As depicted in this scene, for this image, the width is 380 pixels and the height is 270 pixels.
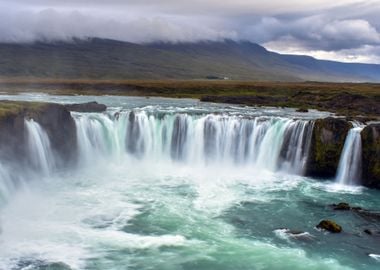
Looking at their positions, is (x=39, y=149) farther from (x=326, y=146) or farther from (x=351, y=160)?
(x=351, y=160)

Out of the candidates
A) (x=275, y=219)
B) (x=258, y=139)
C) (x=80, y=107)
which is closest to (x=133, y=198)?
(x=275, y=219)

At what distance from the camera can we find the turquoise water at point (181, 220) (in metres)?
21.0

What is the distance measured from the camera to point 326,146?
3781 cm

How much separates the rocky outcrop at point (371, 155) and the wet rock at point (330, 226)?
11803 mm

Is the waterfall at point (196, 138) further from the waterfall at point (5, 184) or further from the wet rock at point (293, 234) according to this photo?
the wet rock at point (293, 234)

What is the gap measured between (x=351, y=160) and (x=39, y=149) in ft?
79.5

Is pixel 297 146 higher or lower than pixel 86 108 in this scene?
lower

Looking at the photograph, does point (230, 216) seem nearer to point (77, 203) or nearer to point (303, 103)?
point (77, 203)

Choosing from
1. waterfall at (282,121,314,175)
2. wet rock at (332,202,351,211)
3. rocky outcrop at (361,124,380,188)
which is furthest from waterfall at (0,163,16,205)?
rocky outcrop at (361,124,380,188)

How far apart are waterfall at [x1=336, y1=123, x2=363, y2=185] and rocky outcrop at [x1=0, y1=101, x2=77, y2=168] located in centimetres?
2211

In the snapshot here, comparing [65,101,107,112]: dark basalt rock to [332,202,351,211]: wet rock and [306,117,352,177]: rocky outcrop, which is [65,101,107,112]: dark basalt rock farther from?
[332,202,351,211]: wet rock

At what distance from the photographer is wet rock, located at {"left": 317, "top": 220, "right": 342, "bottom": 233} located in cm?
2473

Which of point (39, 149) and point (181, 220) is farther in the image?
point (39, 149)

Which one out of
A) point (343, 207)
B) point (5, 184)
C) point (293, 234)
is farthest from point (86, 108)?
point (293, 234)
